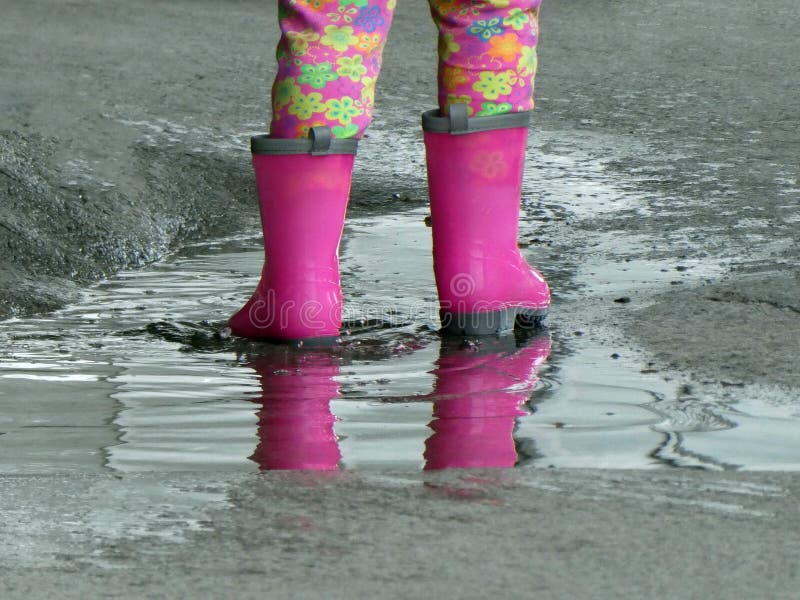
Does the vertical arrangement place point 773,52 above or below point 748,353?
above

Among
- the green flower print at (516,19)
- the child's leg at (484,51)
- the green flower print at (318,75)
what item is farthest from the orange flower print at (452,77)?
the green flower print at (318,75)

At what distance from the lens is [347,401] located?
1993 millimetres

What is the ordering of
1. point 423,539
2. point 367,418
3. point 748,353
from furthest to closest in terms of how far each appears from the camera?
point 748,353
point 367,418
point 423,539

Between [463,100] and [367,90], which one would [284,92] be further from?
[463,100]

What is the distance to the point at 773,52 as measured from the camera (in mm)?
5477

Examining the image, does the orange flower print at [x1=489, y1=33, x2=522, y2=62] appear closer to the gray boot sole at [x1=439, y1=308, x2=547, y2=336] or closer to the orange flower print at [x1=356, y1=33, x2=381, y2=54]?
the orange flower print at [x1=356, y1=33, x2=381, y2=54]

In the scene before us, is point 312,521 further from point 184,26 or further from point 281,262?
point 184,26

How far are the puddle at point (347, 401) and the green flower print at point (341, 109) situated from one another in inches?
13.7

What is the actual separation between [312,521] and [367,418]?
43cm

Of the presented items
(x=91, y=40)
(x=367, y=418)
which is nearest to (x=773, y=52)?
(x=91, y=40)

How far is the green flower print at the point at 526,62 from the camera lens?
2410 millimetres

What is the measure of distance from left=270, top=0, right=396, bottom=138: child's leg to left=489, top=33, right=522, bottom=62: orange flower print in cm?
18

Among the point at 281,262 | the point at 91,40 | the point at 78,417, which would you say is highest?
the point at 91,40

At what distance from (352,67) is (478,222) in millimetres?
325
